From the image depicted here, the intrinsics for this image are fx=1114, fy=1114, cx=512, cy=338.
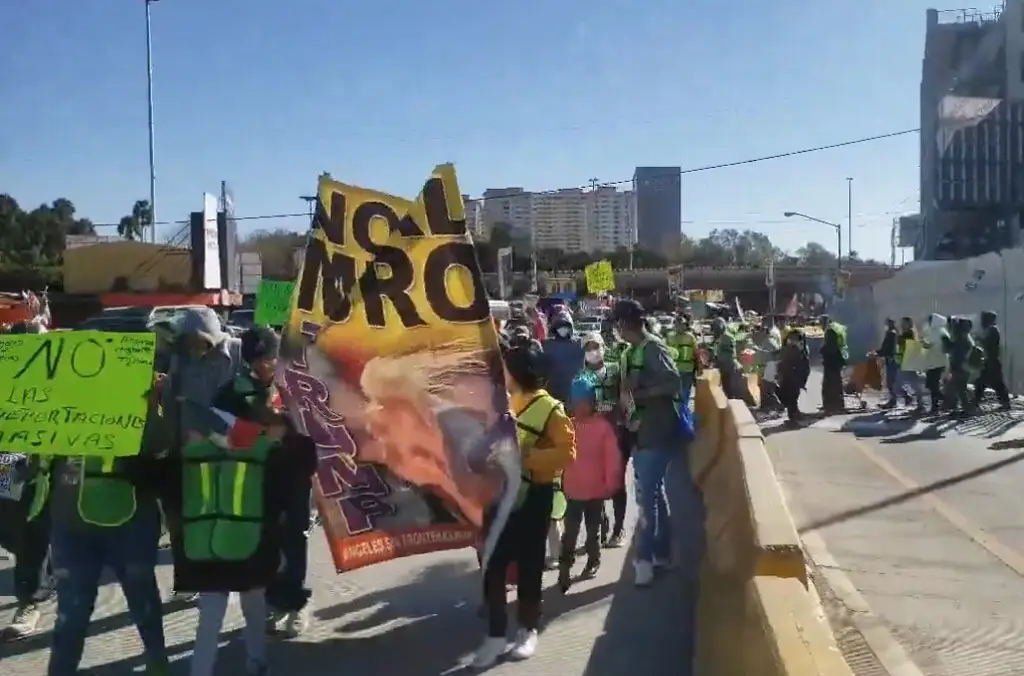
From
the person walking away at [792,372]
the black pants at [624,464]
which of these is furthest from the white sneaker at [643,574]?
the person walking away at [792,372]

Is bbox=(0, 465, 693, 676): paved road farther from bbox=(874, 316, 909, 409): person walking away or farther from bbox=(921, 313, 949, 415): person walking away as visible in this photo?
bbox=(874, 316, 909, 409): person walking away

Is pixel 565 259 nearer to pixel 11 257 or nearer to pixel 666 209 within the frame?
pixel 666 209

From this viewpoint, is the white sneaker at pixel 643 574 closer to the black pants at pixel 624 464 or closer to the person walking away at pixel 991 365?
the black pants at pixel 624 464

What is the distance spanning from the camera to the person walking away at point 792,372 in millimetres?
16719

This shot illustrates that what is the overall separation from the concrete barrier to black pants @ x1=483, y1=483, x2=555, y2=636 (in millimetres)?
874

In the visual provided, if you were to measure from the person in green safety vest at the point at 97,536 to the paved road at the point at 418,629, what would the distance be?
0.80m

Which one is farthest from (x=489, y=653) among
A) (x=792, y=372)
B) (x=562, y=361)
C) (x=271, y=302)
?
(x=792, y=372)

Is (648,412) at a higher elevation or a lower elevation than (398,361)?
lower

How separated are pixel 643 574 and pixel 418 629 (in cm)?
157

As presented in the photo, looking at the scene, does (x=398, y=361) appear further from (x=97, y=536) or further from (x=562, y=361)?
(x=562, y=361)

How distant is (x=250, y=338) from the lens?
5590 millimetres

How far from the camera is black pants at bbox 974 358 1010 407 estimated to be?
1720cm

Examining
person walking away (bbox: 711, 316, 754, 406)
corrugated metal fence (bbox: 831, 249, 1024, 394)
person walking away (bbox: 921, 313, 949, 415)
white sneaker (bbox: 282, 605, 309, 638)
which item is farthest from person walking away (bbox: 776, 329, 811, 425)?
white sneaker (bbox: 282, 605, 309, 638)

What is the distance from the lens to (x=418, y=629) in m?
6.23
